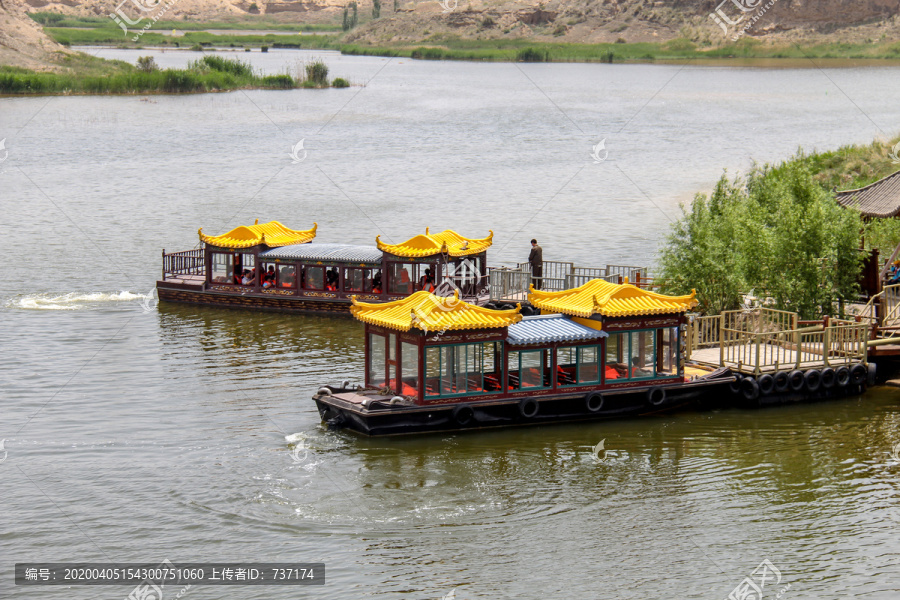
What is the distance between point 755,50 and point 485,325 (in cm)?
17272

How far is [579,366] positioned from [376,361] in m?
5.53

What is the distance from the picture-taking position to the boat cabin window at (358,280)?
4453 cm

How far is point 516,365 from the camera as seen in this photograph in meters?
32.7

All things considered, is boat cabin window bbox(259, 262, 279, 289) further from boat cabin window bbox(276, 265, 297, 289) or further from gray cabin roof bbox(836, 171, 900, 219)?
gray cabin roof bbox(836, 171, 900, 219)

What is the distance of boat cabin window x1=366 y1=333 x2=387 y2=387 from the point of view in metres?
31.1

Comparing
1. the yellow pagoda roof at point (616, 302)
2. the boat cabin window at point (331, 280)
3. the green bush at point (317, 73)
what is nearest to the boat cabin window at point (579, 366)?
the yellow pagoda roof at point (616, 302)

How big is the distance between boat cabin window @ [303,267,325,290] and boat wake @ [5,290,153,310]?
24.7 feet

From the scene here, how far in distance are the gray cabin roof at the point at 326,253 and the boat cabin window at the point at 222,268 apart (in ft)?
5.24

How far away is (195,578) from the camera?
2261cm

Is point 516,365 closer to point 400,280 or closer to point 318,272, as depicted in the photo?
point 400,280

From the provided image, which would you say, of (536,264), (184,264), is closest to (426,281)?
(536,264)

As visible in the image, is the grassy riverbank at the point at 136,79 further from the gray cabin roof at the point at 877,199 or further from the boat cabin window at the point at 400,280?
the gray cabin roof at the point at 877,199

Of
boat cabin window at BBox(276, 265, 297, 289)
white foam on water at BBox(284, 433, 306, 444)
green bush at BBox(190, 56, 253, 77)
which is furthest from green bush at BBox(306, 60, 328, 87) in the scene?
white foam on water at BBox(284, 433, 306, 444)

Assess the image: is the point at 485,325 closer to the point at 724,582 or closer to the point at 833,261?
the point at 724,582
